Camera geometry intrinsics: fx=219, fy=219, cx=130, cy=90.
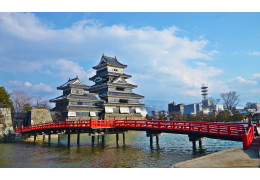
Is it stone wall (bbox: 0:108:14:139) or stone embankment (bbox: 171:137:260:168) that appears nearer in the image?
stone embankment (bbox: 171:137:260:168)

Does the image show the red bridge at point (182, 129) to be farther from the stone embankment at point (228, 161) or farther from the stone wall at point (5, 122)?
the stone wall at point (5, 122)

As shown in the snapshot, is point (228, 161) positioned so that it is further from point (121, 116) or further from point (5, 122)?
point (121, 116)

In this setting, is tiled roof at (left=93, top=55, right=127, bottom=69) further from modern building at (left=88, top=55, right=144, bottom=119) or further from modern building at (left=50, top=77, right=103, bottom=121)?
modern building at (left=50, top=77, right=103, bottom=121)

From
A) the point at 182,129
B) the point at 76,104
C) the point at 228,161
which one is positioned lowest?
the point at 228,161

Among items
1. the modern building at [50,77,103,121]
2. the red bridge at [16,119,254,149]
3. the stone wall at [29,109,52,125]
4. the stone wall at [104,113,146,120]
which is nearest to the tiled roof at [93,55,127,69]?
the modern building at [50,77,103,121]

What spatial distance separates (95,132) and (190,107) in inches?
6218

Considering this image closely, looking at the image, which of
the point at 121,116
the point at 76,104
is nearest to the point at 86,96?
the point at 76,104

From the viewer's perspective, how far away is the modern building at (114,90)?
2025 inches

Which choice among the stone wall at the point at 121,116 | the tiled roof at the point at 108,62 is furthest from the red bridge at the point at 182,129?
the tiled roof at the point at 108,62

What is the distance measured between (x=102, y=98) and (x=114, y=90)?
3456 mm

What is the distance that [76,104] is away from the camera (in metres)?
47.4

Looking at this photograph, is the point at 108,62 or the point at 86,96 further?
the point at 108,62

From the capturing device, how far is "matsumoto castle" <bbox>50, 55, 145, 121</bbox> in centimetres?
4731

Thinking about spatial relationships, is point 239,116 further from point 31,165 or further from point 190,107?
point 190,107
